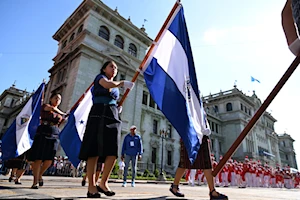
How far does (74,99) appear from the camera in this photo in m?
17.5

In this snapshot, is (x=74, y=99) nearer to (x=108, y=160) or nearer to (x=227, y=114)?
(x=108, y=160)

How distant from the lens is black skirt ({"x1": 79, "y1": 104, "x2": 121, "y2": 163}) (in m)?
2.56

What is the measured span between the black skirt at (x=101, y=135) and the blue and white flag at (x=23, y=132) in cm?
240

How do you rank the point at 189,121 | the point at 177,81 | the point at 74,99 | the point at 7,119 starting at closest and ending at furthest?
the point at 189,121, the point at 177,81, the point at 74,99, the point at 7,119

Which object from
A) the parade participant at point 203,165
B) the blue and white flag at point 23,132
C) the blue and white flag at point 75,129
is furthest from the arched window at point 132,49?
the parade participant at point 203,165

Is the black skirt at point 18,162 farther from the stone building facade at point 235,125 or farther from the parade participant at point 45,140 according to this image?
the stone building facade at point 235,125

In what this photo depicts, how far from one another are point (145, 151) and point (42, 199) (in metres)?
21.7

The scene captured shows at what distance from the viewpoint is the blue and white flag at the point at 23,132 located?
170 inches

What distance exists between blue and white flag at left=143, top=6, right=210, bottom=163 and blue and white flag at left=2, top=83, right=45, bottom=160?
2.89m

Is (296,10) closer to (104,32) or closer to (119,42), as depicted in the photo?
(104,32)

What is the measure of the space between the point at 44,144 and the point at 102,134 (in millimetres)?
2057

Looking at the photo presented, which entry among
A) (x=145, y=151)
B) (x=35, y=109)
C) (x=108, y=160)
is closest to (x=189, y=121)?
(x=108, y=160)

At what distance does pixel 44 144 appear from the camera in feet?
13.2

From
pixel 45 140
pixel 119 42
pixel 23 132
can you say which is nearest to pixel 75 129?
pixel 45 140
